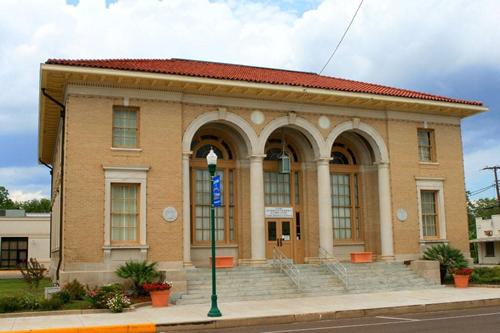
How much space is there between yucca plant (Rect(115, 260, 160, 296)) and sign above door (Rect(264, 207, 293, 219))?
703 cm

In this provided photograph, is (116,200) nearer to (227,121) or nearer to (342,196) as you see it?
(227,121)

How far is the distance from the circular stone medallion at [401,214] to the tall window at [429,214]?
1.44 meters

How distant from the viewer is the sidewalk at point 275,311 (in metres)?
16.3

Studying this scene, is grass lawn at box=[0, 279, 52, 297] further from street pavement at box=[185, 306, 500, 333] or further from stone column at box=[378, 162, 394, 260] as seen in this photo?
stone column at box=[378, 162, 394, 260]

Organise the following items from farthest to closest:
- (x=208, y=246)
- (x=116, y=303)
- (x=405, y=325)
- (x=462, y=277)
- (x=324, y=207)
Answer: (x=324, y=207) → (x=208, y=246) → (x=462, y=277) → (x=116, y=303) → (x=405, y=325)

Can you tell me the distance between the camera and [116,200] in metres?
22.8

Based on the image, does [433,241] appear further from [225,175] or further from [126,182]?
[126,182]

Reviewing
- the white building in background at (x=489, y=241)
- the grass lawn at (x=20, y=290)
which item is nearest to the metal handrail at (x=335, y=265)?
the grass lawn at (x=20, y=290)

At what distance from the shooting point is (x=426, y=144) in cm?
2942

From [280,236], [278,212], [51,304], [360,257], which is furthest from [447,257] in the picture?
[51,304]

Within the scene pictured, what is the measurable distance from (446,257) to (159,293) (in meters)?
13.4

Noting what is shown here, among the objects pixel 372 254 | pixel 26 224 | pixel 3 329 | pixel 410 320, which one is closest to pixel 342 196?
pixel 372 254

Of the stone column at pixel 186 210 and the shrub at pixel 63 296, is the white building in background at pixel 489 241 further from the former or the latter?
the shrub at pixel 63 296

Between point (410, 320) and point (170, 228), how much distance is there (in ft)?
33.0
